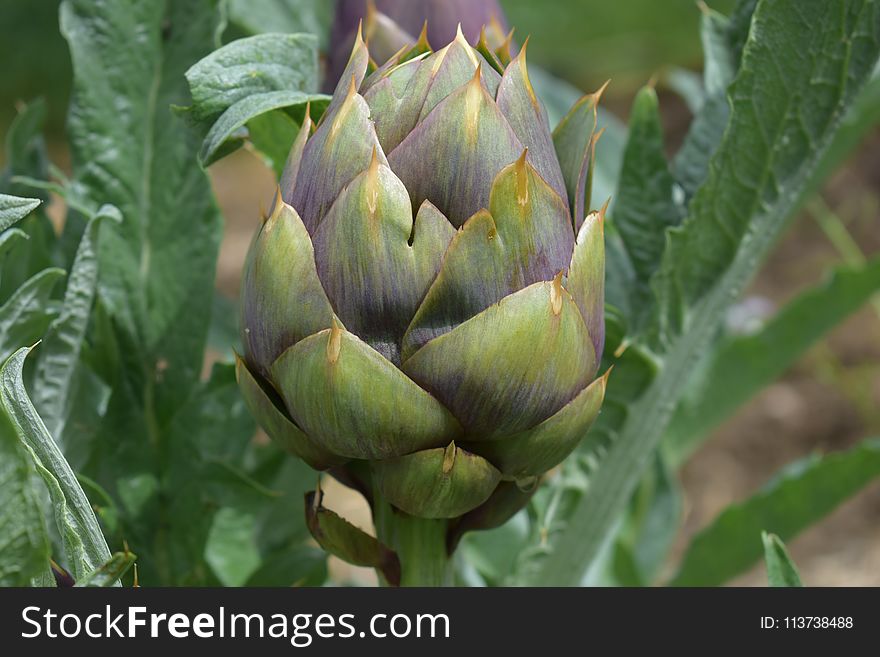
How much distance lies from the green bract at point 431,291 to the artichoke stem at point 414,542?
0.05 m

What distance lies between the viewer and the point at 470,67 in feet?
1.52

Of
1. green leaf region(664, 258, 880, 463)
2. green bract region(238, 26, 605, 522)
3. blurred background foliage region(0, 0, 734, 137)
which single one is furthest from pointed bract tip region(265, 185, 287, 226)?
blurred background foliage region(0, 0, 734, 137)

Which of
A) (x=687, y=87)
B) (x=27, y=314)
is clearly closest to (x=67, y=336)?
(x=27, y=314)

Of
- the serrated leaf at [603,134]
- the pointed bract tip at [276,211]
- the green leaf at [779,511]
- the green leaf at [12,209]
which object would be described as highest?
the pointed bract tip at [276,211]

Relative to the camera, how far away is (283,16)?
84 centimetres

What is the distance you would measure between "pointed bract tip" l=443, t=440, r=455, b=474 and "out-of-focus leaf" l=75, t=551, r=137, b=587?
0.12 m

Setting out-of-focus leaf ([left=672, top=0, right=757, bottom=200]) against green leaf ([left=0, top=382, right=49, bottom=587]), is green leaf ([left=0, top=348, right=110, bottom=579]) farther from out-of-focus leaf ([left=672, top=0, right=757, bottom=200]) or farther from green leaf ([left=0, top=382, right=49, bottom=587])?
out-of-focus leaf ([left=672, top=0, right=757, bottom=200])

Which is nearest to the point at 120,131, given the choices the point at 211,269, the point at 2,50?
the point at 211,269

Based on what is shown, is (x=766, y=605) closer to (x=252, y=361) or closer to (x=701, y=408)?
(x=252, y=361)

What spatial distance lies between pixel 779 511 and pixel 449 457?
0.42 meters

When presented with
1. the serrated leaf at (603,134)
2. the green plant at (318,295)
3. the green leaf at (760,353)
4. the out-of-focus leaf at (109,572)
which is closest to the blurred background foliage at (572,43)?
the serrated leaf at (603,134)

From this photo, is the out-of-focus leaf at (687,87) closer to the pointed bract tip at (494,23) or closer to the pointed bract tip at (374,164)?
the pointed bract tip at (494,23)

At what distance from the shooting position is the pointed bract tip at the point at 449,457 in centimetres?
45

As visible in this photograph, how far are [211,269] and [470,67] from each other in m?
0.26
